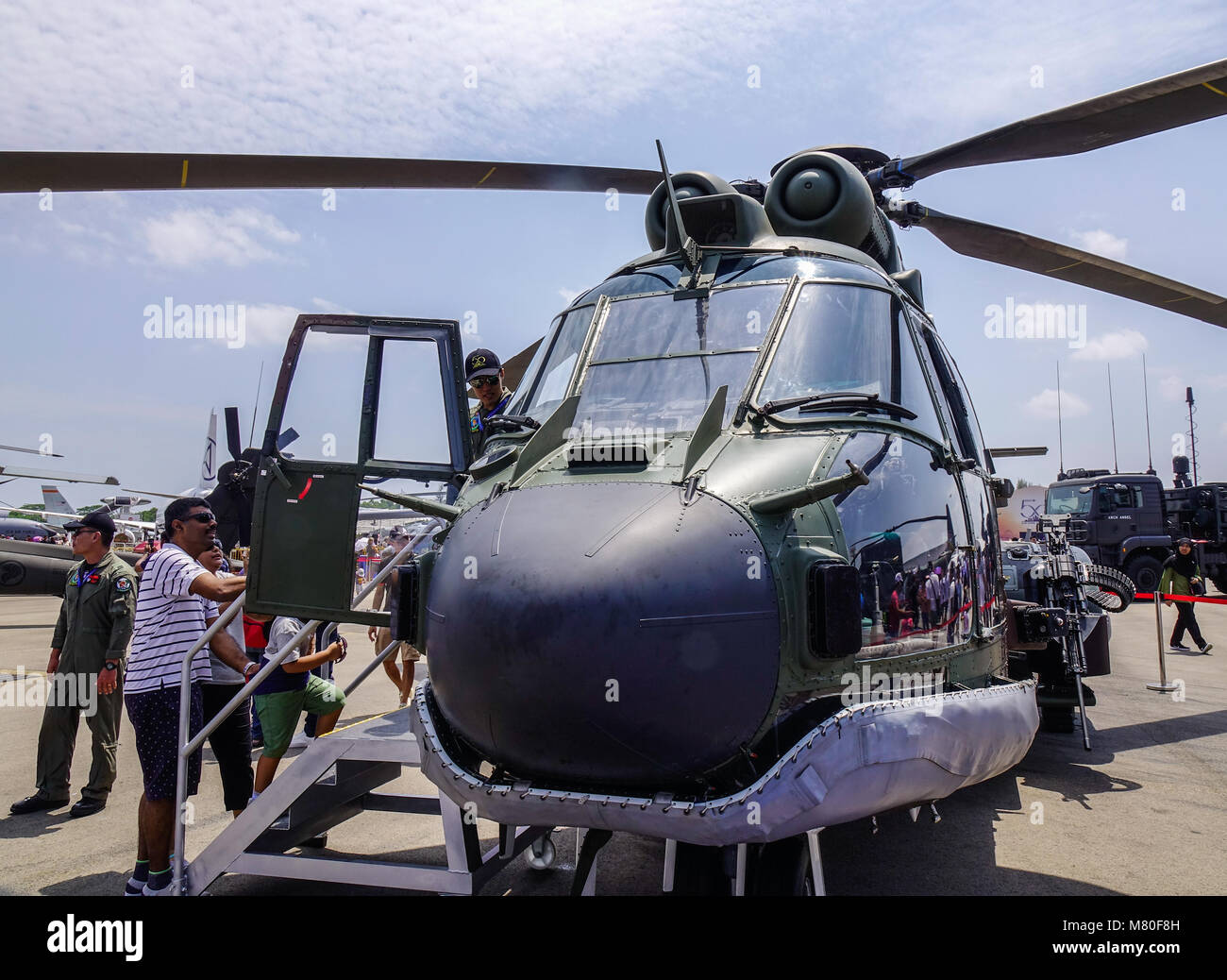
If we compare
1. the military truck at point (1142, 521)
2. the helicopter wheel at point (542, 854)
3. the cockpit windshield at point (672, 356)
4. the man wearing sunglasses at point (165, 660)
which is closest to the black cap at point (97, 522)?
the man wearing sunglasses at point (165, 660)

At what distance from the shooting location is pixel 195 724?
5.02 meters

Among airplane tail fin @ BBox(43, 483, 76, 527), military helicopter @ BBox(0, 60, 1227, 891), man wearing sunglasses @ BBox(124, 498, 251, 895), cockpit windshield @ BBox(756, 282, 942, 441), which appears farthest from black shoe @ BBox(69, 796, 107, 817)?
airplane tail fin @ BBox(43, 483, 76, 527)

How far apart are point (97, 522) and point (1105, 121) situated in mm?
6789

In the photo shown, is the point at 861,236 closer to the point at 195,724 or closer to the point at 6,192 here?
the point at 6,192

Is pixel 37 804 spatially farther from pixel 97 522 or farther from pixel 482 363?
pixel 482 363

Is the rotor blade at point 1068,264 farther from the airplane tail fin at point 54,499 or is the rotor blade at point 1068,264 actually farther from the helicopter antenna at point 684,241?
the airplane tail fin at point 54,499

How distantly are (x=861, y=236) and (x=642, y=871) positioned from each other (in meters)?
3.69

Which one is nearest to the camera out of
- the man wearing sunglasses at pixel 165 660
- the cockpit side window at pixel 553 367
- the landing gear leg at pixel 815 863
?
the landing gear leg at pixel 815 863

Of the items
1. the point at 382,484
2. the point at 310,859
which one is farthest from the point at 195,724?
the point at 382,484

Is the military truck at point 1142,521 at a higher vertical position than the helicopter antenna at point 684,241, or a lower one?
lower

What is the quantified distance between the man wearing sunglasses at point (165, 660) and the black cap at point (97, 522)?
139 centimetres

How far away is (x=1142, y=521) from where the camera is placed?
20859mm

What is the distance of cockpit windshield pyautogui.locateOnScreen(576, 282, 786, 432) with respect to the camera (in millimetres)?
3223

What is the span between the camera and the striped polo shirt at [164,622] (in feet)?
13.9
